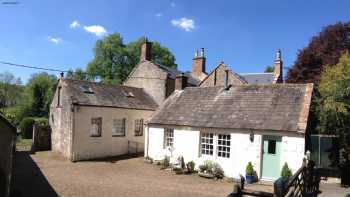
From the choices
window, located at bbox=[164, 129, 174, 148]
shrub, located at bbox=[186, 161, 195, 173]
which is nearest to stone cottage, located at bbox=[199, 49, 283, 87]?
window, located at bbox=[164, 129, 174, 148]

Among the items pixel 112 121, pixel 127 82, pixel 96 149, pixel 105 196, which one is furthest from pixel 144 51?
pixel 105 196

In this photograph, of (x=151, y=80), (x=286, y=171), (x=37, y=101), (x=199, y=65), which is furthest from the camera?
(x=37, y=101)

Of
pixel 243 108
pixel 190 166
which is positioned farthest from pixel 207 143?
pixel 243 108

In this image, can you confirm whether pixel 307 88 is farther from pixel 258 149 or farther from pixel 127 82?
pixel 127 82

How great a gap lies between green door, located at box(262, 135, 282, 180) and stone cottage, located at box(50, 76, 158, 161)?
12053mm

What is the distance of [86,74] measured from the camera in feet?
172

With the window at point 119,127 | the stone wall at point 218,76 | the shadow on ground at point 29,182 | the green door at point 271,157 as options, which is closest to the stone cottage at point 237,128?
the green door at point 271,157

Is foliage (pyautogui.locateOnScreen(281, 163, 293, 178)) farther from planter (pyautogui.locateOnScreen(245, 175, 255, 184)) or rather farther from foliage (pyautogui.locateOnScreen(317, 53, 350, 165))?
foliage (pyautogui.locateOnScreen(317, 53, 350, 165))

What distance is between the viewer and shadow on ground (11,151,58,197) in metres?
12.5

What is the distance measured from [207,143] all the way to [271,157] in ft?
12.8

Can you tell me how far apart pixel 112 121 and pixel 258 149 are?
11836 mm

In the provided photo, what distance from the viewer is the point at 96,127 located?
22938mm

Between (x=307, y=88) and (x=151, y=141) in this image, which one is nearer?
(x=307, y=88)

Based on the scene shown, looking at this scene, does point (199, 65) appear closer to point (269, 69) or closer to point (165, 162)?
point (165, 162)
